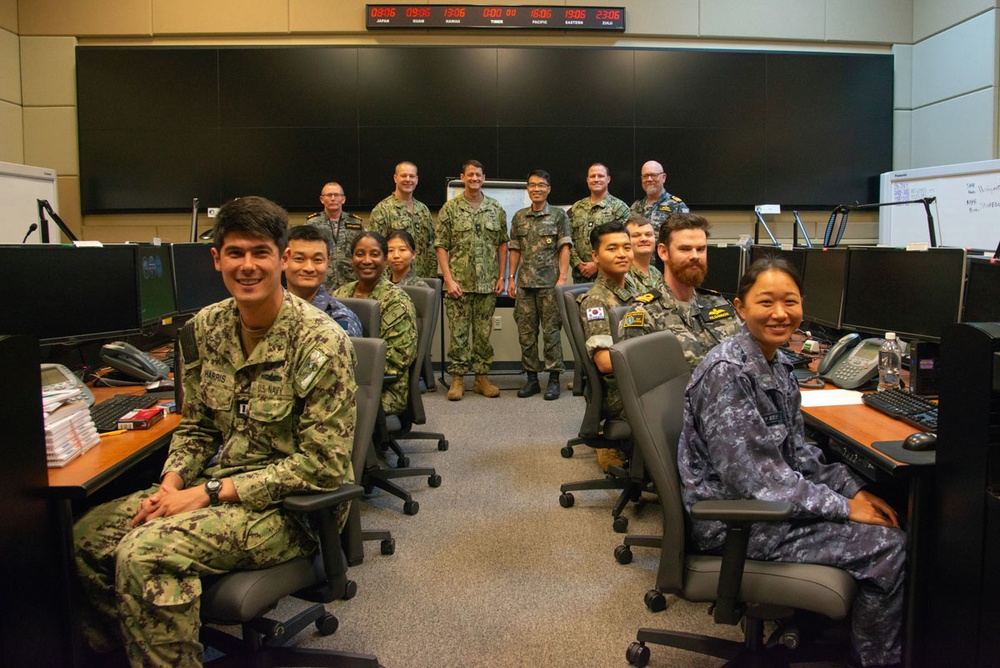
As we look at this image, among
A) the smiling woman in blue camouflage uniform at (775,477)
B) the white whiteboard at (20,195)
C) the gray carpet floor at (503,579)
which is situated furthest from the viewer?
the white whiteboard at (20,195)

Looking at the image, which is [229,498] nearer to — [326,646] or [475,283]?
[326,646]

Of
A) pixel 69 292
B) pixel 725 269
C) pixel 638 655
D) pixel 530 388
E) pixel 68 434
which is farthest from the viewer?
pixel 530 388

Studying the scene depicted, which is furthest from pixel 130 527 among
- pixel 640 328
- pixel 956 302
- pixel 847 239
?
pixel 847 239

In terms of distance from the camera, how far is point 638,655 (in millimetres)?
1880

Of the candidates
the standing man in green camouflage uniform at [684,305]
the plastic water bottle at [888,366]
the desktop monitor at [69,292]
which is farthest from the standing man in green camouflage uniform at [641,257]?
the desktop monitor at [69,292]

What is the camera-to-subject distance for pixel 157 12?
220 inches

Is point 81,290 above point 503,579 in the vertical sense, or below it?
above

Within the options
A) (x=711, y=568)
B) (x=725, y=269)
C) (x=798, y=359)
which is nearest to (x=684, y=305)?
(x=798, y=359)

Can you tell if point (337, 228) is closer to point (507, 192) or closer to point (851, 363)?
point (507, 192)

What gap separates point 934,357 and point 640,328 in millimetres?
913

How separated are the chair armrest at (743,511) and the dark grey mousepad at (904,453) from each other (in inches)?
14.6

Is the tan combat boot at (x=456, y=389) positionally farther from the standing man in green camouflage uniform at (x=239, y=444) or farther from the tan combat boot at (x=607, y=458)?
the standing man in green camouflage uniform at (x=239, y=444)

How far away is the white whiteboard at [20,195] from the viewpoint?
4781 millimetres

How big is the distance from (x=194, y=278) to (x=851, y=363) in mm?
2938
